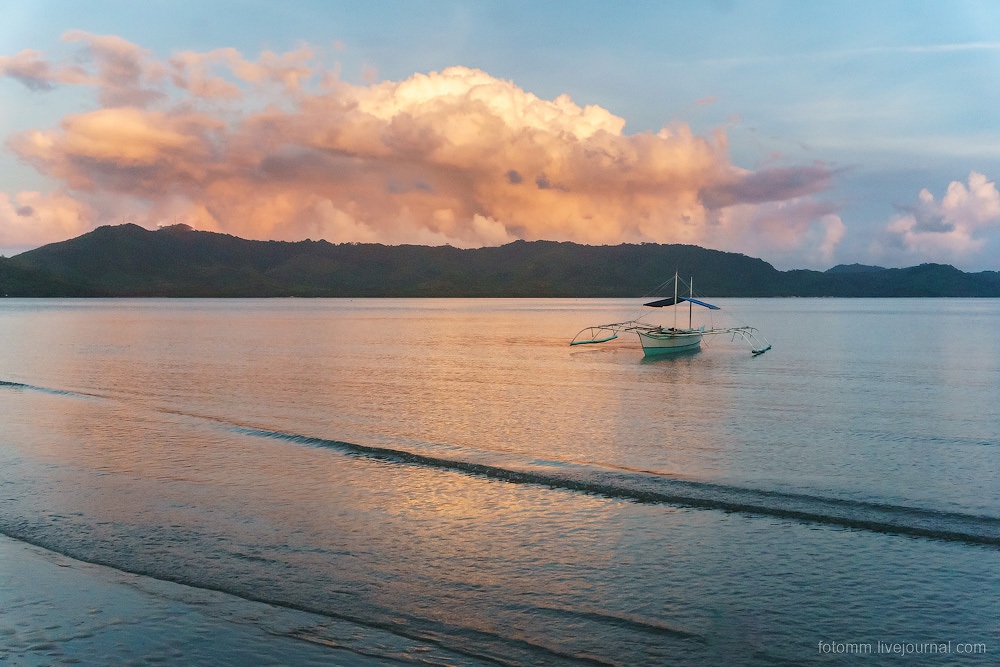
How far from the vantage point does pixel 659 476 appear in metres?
19.7

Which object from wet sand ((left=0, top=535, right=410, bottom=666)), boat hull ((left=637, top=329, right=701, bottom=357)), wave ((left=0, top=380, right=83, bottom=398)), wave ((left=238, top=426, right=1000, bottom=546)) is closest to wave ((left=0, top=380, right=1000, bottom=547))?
wave ((left=238, top=426, right=1000, bottom=546))

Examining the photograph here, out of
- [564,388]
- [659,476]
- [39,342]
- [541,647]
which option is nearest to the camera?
[541,647]

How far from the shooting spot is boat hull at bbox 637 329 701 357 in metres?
65.1

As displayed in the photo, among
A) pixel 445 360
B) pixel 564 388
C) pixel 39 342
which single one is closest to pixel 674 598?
pixel 564 388

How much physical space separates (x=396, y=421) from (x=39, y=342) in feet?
205

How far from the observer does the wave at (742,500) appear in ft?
49.5

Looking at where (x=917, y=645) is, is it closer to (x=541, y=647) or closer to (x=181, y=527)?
(x=541, y=647)

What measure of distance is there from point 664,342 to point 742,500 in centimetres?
4914

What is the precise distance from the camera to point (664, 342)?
65438 millimetres

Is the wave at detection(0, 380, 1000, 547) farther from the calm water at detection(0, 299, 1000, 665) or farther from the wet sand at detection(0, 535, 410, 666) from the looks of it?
the wet sand at detection(0, 535, 410, 666)

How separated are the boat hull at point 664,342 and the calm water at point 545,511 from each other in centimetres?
2635

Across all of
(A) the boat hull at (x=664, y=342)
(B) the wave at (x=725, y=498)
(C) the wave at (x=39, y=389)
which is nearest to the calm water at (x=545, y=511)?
(B) the wave at (x=725, y=498)

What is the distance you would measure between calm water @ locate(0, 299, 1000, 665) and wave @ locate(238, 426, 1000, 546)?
0.32 feet

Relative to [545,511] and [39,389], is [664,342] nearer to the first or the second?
[39,389]
